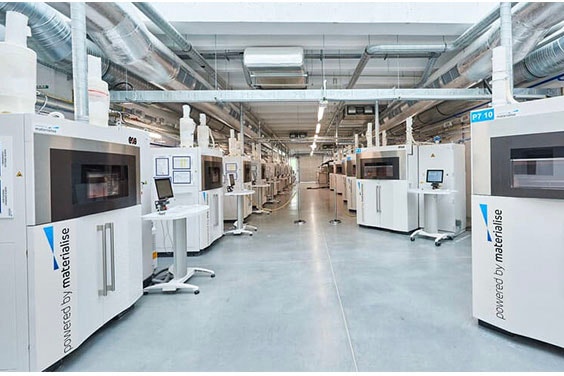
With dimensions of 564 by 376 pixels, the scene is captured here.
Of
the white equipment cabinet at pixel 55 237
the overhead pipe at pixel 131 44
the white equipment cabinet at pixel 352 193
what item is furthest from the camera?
the white equipment cabinet at pixel 352 193

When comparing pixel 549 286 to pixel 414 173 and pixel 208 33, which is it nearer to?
pixel 414 173

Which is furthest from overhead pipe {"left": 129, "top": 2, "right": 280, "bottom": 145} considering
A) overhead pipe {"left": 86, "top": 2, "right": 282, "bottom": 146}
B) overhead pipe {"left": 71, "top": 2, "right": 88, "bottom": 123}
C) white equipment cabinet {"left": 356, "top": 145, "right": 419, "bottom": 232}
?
white equipment cabinet {"left": 356, "top": 145, "right": 419, "bottom": 232}

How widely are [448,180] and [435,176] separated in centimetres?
51

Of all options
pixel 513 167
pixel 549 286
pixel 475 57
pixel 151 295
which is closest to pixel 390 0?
pixel 475 57

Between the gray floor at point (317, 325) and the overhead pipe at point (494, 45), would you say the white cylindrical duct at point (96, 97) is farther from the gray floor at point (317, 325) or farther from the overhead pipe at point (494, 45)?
the overhead pipe at point (494, 45)

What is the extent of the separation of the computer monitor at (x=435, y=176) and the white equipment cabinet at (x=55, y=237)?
4.98 m

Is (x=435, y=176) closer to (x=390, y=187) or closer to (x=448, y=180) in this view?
(x=448, y=180)

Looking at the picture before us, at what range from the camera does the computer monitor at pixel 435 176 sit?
527 centimetres

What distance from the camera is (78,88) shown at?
2367mm

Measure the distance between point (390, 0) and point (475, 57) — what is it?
1363 millimetres

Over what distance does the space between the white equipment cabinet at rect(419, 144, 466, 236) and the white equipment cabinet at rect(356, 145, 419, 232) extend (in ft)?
0.55

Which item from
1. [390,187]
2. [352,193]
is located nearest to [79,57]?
[390,187]

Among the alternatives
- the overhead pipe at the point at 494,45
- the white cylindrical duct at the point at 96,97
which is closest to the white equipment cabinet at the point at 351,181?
the overhead pipe at the point at 494,45

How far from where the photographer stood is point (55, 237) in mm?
1889
